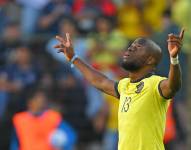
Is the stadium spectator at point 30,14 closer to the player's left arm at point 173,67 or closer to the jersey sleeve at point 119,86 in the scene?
the jersey sleeve at point 119,86

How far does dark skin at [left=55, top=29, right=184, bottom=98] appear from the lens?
6.88m

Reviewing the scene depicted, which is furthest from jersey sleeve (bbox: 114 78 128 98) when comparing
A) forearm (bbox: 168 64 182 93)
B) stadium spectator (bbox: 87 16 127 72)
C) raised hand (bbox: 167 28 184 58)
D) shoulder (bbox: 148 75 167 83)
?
stadium spectator (bbox: 87 16 127 72)

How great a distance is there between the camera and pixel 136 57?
744cm

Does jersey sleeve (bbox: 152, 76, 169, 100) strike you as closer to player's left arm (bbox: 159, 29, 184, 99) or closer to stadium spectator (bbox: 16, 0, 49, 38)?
player's left arm (bbox: 159, 29, 184, 99)

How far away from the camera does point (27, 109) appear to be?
40.6 feet

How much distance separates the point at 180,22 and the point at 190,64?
75 cm

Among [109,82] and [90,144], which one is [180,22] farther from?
[109,82]

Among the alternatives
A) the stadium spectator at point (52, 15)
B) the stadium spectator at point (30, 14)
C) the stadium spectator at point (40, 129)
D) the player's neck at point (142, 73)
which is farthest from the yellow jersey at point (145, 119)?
the stadium spectator at point (30, 14)

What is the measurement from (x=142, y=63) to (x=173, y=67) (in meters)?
0.59

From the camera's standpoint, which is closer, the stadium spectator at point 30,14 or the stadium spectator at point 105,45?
the stadium spectator at point 105,45

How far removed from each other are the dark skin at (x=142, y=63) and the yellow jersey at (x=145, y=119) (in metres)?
0.16

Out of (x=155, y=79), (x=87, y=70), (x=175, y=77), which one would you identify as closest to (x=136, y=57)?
(x=155, y=79)

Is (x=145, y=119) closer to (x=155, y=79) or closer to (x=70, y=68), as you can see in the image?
(x=155, y=79)

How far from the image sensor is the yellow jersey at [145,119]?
7.27 m
